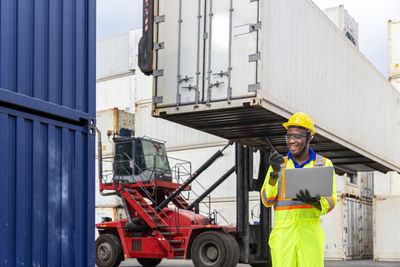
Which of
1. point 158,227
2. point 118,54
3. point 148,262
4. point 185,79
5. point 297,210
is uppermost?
point 118,54

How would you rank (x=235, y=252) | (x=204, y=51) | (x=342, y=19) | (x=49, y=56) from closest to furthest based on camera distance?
(x=49, y=56) < (x=204, y=51) < (x=235, y=252) < (x=342, y=19)

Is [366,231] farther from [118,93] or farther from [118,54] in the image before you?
[118,54]

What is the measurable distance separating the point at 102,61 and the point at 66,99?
2154 centimetres

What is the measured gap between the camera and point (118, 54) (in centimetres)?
2512

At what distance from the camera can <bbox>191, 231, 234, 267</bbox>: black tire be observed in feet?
37.4

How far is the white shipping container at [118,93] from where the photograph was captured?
2355 cm

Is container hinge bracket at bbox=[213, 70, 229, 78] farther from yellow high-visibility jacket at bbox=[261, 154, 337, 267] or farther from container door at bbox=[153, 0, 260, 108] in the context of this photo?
yellow high-visibility jacket at bbox=[261, 154, 337, 267]

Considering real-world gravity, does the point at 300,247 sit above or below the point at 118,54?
below

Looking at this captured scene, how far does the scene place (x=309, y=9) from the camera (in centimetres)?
941

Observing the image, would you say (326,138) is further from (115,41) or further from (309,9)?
(115,41)

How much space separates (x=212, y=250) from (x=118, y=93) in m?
13.6

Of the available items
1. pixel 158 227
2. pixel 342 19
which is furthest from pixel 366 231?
pixel 158 227

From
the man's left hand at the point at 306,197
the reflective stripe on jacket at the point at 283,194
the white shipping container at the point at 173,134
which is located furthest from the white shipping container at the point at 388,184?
the man's left hand at the point at 306,197

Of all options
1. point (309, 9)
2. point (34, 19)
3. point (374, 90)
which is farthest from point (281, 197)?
point (374, 90)
